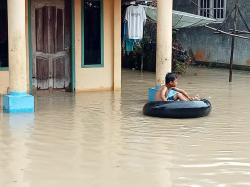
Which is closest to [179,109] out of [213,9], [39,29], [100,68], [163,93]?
[163,93]

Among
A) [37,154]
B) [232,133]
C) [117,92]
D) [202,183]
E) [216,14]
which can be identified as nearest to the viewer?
[202,183]

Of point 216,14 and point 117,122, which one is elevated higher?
point 216,14

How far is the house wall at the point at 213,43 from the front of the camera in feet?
71.9

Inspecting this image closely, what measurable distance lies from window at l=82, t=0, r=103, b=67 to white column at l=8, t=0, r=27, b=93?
370 centimetres

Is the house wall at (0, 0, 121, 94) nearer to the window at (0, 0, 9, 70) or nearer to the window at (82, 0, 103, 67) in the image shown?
the window at (82, 0, 103, 67)

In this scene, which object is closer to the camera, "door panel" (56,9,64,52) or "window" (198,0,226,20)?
"door panel" (56,9,64,52)

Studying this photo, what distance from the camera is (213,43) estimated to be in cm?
2350

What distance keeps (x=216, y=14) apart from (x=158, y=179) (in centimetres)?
1808

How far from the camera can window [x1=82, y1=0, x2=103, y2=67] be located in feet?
48.1

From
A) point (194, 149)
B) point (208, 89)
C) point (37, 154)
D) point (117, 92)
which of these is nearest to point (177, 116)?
point (194, 149)

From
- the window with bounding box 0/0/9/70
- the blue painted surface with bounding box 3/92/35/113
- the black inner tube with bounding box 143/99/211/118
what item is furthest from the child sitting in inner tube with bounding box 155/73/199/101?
the window with bounding box 0/0/9/70

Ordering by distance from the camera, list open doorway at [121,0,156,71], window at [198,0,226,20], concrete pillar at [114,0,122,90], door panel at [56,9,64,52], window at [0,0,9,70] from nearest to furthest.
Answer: window at [0,0,9,70]
door panel at [56,9,64,52]
concrete pillar at [114,0,122,90]
open doorway at [121,0,156,71]
window at [198,0,226,20]

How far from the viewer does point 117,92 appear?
48.8 ft

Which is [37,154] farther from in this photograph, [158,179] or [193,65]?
[193,65]
